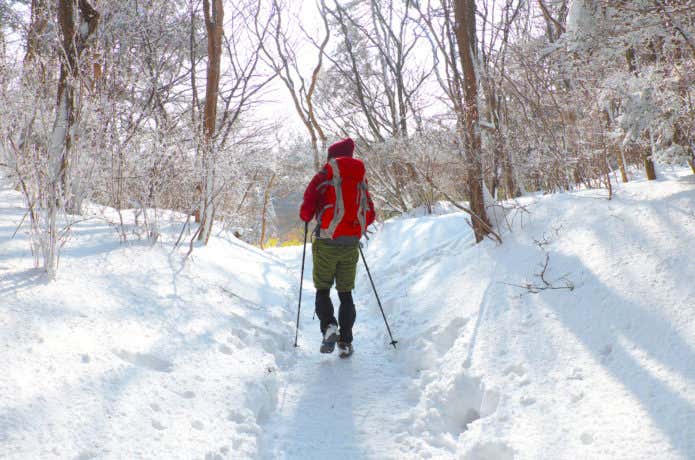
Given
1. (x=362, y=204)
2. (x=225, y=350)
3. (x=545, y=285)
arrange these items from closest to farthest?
(x=545, y=285)
(x=225, y=350)
(x=362, y=204)

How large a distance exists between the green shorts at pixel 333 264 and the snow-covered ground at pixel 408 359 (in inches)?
27.0

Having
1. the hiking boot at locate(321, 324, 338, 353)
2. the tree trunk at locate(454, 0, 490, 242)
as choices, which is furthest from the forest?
the hiking boot at locate(321, 324, 338, 353)

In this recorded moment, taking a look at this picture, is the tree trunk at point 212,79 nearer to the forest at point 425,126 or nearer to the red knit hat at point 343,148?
the forest at point 425,126

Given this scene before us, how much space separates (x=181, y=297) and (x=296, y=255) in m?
8.56

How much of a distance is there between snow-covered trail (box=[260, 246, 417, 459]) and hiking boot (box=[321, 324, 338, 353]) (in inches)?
5.0

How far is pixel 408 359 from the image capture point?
3.36m

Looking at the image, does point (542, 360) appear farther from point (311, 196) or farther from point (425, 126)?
point (425, 126)

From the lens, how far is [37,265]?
9.29ft

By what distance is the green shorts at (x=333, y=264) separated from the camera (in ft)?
11.8

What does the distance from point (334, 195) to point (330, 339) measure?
126cm

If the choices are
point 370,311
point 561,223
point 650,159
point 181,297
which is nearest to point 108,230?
point 181,297

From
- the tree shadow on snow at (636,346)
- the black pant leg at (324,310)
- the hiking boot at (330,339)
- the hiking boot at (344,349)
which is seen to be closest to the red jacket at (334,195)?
the black pant leg at (324,310)

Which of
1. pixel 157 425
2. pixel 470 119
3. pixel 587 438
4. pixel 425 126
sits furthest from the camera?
pixel 425 126

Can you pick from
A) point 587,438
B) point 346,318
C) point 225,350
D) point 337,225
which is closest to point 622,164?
point 337,225
